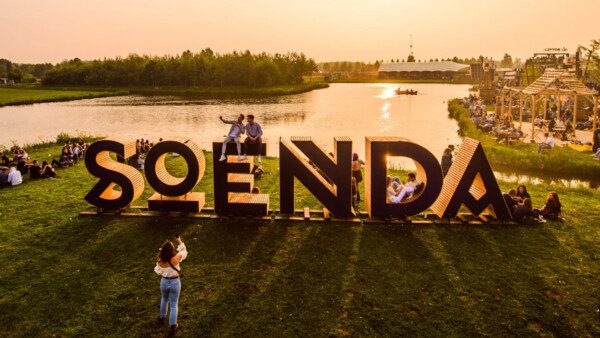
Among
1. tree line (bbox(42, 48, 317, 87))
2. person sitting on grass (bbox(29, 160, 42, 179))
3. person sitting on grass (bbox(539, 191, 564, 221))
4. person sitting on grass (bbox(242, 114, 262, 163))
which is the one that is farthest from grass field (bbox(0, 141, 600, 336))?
tree line (bbox(42, 48, 317, 87))

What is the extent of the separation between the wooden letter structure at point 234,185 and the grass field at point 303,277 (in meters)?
Answer: 0.49

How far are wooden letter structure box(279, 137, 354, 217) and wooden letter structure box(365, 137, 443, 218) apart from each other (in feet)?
2.23

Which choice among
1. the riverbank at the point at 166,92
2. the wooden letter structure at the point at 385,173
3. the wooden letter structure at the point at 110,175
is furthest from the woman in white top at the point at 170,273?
the riverbank at the point at 166,92

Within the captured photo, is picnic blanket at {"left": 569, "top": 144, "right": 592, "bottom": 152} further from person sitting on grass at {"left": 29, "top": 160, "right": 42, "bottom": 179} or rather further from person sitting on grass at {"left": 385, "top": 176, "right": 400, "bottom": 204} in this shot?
person sitting on grass at {"left": 29, "top": 160, "right": 42, "bottom": 179}

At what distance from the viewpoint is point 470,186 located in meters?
12.2

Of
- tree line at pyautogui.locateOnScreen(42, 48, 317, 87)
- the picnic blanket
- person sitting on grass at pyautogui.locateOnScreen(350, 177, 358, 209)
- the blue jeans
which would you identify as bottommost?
the blue jeans

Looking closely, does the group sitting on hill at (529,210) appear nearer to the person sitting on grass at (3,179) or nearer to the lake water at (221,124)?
the lake water at (221,124)

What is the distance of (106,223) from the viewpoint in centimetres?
1240

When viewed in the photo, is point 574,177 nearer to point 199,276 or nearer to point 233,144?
point 233,144

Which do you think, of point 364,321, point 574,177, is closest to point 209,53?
point 574,177

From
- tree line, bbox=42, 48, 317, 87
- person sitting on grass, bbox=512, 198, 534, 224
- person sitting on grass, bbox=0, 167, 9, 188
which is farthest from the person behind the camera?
tree line, bbox=42, 48, 317, 87

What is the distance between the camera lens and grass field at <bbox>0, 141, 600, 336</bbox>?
7.79m

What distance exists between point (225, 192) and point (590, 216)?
462 inches

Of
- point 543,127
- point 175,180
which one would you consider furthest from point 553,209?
point 543,127
